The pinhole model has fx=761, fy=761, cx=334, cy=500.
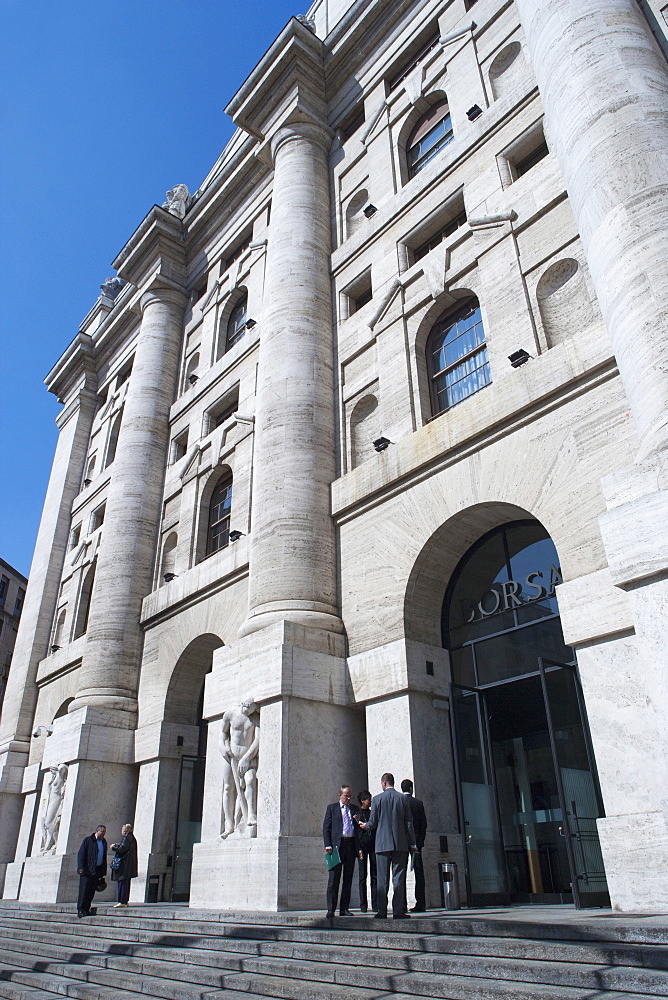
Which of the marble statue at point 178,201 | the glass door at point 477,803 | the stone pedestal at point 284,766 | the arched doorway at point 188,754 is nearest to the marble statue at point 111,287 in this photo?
the marble statue at point 178,201

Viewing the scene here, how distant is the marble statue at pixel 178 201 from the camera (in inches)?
1136

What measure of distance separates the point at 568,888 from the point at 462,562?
5.37 metres

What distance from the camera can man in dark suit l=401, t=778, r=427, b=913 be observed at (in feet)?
32.1

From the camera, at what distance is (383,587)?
13.8 meters

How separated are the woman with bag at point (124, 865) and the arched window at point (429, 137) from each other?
53.8 feet

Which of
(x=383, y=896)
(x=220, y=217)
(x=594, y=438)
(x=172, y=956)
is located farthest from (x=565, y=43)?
(x=220, y=217)

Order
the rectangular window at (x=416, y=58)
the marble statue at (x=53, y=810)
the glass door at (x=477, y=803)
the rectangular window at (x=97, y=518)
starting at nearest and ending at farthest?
the glass door at (x=477, y=803), the marble statue at (x=53, y=810), the rectangular window at (x=416, y=58), the rectangular window at (x=97, y=518)

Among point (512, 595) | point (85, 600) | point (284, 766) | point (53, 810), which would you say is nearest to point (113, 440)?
point (85, 600)

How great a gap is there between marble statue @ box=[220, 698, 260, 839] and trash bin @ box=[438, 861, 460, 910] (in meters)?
3.31

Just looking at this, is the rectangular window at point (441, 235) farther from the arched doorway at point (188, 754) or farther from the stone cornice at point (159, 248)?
the stone cornice at point (159, 248)

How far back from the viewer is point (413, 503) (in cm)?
1380

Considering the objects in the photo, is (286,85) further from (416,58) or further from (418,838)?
(418,838)

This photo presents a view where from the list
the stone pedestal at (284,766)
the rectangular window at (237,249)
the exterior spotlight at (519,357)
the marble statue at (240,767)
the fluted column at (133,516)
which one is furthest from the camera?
the rectangular window at (237,249)

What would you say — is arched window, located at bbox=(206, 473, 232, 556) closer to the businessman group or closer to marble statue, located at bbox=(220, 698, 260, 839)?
marble statue, located at bbox=(220, 698, 260, 839)
